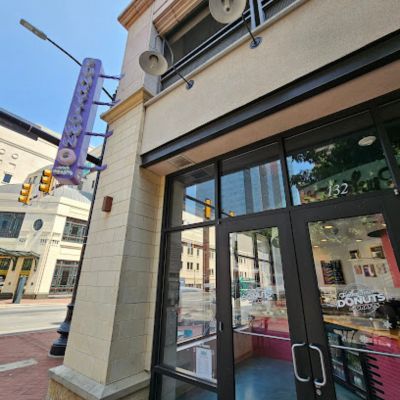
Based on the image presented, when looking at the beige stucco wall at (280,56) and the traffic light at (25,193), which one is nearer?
the beige stucco wall at (280,56)

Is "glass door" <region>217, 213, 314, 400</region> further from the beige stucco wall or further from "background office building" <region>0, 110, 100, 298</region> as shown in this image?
"background office building" <region>0, 110, 100, 298</region>

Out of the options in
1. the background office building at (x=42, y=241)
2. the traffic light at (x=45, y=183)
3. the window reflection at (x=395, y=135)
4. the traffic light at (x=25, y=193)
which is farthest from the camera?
the background office building at (x=42, y=241)

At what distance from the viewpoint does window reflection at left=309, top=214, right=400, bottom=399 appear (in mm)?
2020

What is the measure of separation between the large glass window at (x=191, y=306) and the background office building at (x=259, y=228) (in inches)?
0.8

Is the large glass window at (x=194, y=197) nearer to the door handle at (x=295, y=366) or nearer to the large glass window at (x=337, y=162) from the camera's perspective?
the large glass window at (x=337, y=162)

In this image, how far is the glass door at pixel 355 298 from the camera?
2.02 m

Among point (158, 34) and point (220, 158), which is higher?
point (158, 34)

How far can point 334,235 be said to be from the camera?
2439 millimetres

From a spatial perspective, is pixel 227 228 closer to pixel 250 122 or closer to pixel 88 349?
pixel 250 122

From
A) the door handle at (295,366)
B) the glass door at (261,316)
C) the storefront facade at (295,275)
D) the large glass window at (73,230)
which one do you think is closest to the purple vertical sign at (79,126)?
the storefront facade at (295,275)

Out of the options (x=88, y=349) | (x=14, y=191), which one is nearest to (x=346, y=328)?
(x=88, y=349)

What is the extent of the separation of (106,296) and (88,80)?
4544 mm

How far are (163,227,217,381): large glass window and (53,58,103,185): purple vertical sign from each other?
216cm

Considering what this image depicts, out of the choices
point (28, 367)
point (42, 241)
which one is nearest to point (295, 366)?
point (28, 367)
